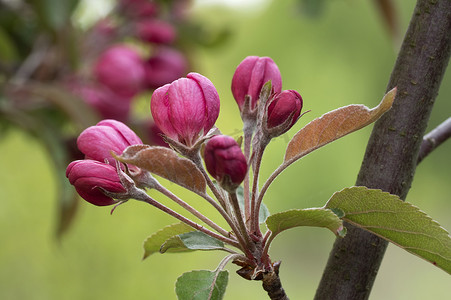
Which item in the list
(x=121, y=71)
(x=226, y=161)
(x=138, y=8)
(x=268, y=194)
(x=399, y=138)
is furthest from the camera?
(x=138, y=8)

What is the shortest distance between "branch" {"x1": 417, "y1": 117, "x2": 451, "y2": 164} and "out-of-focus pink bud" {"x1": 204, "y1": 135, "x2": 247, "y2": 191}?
0.20 metres

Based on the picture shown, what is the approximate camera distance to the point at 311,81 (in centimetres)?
395

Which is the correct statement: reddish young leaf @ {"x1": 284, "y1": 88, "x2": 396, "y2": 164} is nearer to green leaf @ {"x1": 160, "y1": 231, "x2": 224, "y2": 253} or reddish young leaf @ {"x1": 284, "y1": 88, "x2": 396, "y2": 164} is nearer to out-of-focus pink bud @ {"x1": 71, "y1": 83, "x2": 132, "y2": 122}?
green leaf @ {"x1": 160, "y1": 231, "x2": 224, "y2": 253}

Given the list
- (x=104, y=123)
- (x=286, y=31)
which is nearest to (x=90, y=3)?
(x=104, y=123)

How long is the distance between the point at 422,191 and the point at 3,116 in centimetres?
463

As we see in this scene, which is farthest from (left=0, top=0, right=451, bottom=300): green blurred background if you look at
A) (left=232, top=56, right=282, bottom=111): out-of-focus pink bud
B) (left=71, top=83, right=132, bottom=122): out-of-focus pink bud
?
(left=232, top=56, right=282, bottom=111): out-of-focus pink bud

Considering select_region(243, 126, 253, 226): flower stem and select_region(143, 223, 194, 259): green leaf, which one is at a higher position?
select_region(243, 126, 253, 226): flower stem

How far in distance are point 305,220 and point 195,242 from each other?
8cm

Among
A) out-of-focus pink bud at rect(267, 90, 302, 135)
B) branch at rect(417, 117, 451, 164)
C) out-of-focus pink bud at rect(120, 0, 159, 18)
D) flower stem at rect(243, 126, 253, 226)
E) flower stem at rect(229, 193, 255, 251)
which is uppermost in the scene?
out-of-focus pink bud at rect(120, 0, 159, 18)

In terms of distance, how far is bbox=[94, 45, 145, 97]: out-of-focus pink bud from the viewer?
1067mm

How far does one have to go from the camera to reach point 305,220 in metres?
0.36

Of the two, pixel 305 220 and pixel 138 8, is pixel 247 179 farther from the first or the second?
pixel 138 8

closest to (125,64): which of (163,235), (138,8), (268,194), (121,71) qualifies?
(121,71)

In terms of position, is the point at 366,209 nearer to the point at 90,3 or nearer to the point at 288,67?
the point at 90,3
